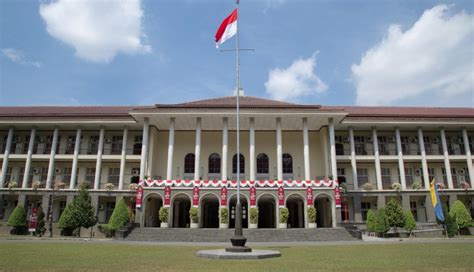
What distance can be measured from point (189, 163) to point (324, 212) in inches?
579

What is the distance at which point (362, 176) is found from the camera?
3666 cm

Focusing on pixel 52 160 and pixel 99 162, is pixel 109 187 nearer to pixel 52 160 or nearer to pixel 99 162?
pixel 99 162

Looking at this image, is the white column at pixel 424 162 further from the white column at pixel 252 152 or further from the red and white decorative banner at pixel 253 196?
the red and white decorative banner at pixel 253 196

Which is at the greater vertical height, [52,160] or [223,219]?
[52,160]

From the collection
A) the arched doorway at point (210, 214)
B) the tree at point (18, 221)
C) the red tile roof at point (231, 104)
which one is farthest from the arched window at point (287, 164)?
the tree at point (18, 221)

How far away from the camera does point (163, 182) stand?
99.6ft

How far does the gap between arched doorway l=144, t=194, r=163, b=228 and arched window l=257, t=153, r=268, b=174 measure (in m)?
10.7

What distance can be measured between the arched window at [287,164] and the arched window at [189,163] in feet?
32.0

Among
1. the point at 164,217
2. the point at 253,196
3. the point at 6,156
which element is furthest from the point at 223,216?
the point at 6,156

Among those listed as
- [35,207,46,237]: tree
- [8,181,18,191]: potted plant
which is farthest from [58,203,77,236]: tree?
[8,181,18,191]: potted plant

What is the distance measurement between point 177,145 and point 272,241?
16.9 m

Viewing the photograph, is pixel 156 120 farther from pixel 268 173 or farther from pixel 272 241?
pixel 272 241

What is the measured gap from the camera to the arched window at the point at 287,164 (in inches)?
1457

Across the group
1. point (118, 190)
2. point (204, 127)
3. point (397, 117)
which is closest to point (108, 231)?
point (118, 190)
